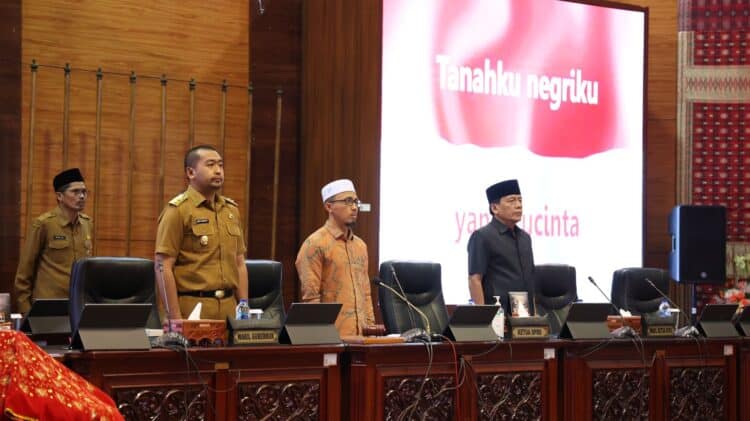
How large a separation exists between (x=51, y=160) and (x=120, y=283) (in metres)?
2.10

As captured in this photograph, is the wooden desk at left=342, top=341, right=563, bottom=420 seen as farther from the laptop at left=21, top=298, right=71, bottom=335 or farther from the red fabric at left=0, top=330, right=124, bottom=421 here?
the red fabric at left=0, top=330, right=124, bottom=421

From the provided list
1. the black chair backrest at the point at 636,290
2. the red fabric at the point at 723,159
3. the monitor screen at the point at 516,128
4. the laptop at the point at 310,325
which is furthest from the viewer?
the red fabric at the point at 723,159

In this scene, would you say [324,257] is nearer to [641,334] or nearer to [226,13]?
[641,334]

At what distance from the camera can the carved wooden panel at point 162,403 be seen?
3598 mm

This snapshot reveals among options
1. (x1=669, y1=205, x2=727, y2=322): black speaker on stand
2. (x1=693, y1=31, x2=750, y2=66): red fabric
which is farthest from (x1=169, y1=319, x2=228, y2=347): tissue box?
(x1=693, y1=31, x2=750, y2=66): red fabric

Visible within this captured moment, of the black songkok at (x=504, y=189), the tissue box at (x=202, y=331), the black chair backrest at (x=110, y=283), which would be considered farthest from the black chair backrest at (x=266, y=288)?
the black songkok at (x=504, y=189)

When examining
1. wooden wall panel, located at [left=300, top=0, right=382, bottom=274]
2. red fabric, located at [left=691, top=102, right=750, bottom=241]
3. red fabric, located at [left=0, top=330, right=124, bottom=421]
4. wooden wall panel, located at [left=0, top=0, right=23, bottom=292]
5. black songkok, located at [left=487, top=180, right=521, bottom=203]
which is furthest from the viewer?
red fabric, located at [left=691, top=102, right=750, bottom=241]

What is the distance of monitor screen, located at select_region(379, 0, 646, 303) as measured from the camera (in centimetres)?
689

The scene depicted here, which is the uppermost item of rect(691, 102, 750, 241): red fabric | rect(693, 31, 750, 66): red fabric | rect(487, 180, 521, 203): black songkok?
rect(693, 31, 750, 66): red fabric

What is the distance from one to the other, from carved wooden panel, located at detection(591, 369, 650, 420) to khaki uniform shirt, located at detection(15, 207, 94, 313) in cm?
273

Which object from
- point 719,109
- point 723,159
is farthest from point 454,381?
point 719,109

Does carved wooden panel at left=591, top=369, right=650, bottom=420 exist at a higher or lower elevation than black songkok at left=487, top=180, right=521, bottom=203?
lower

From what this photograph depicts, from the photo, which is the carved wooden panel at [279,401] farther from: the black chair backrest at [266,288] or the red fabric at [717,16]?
the red fabric at [717,16]

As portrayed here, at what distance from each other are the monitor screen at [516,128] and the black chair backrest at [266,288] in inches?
71.4
